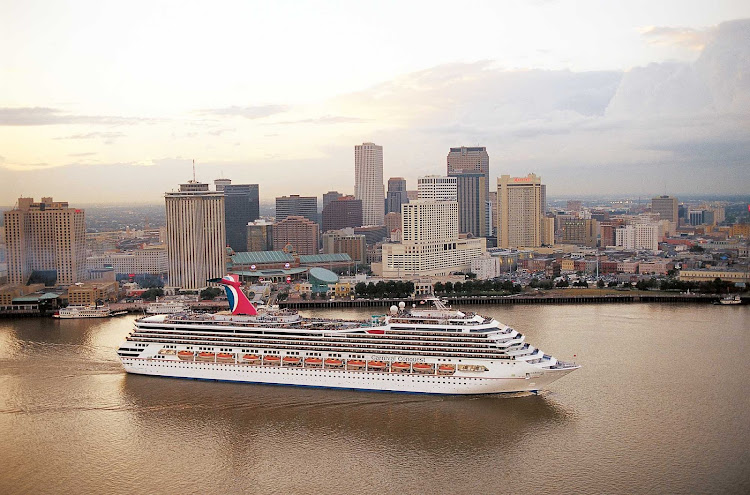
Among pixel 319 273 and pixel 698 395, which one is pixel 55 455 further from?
pixel 319 273

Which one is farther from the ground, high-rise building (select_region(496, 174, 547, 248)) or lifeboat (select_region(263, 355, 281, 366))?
high-rise building (select_region(496, 174, 547, 248))

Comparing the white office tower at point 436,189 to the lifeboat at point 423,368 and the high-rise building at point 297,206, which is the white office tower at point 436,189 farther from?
the lifeboat at point 423,368

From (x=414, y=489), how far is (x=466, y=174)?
159 feet

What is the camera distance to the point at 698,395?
13.1m

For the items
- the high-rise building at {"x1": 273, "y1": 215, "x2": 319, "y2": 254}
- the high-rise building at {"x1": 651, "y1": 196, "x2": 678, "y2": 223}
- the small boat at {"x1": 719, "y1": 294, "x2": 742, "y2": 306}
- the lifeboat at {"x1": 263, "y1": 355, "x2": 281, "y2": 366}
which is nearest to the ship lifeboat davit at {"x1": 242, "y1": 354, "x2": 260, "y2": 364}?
the lifeboat at {"x1": 263, "y1": 355, "x2": 281, "y2": 366}

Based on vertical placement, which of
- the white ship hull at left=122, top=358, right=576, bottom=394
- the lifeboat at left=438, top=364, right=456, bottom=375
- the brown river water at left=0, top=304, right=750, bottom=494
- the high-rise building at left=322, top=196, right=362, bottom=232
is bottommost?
the brown river water at left=0, top=304, right=750, bottom=494

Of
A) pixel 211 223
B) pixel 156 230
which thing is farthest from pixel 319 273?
pixel 156 230

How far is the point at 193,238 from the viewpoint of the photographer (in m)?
32.0

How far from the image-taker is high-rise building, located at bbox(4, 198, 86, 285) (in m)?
31.6

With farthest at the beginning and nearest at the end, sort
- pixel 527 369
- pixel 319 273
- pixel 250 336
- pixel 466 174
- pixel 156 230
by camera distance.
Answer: pixel 466 174 < pixel 156 230 < pixel 319 273 < pixel 250 336 < pixel 527 369

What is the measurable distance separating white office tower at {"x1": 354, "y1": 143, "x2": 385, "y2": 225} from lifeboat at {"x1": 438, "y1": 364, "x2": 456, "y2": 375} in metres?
53.8

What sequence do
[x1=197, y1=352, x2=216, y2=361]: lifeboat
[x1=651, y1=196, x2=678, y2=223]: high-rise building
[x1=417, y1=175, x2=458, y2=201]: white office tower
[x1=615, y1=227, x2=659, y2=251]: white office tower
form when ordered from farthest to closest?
[x1=651, y1=196, x2=678, y2=223]: high-rise building → [x1=615, y1=227, x2=659, y2=251]: white office tower → [x1=417, y1=175, x2=458, y2=201]: white office tower → [x1=197, y1=352, x2=216, y2=361]: lifeboat

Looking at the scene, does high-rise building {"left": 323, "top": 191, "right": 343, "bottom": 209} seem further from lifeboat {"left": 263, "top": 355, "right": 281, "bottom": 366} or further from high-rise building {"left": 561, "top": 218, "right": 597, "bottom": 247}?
lifeboat {"left": 263, "top": 355, "right": 281, "bottom": 366}

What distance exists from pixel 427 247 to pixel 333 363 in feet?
64.5
